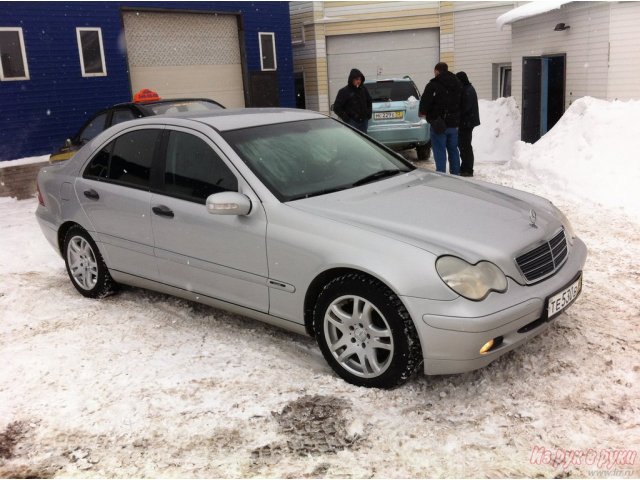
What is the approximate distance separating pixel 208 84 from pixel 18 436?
49.7 feet

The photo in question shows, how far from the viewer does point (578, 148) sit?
9.70m

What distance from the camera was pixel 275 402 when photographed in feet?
12.1

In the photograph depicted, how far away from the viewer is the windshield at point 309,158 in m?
4.22

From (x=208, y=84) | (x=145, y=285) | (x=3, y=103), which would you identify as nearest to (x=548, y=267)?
(x=145, y=285)

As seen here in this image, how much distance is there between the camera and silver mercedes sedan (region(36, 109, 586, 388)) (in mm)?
3404

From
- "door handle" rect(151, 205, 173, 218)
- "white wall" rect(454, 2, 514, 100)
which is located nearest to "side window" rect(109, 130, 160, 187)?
"door handle" rect(151, 205, 173, 218)

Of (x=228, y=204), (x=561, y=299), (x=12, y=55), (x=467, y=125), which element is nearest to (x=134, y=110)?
(x=467, y=125)

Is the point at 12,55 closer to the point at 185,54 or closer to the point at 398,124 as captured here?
the point at 185,54

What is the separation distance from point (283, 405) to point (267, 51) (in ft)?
55.5

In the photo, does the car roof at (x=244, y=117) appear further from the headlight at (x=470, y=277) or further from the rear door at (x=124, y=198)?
the headlight at (x=470, y=277)

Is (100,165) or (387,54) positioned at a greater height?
(387,54)

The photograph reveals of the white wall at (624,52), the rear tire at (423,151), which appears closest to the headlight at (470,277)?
the white wall at (624,52)

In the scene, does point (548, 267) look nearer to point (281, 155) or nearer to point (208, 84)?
point (281, 155)

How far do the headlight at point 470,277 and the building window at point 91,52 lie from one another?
45.1 feet
